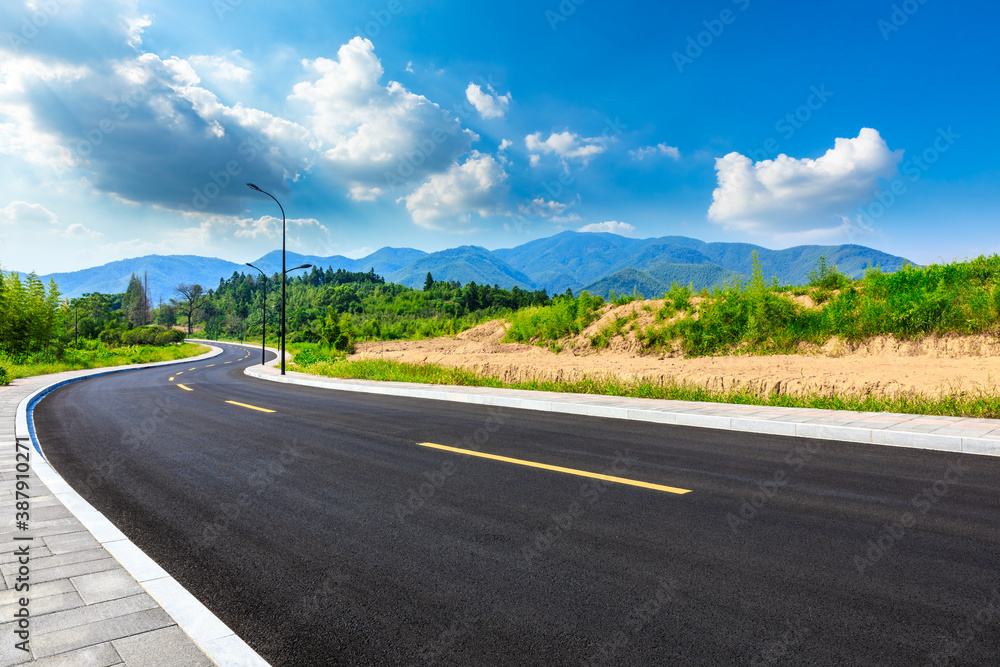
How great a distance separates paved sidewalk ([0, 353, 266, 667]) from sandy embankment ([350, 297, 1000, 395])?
445 inches

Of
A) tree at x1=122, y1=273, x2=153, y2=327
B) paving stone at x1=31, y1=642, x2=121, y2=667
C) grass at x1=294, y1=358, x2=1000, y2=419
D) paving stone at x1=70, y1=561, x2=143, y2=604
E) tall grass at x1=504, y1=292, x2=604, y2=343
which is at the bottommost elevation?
paving stone at x1=70, y1=561, x2=143, y2=604

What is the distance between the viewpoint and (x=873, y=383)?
34.1 feet

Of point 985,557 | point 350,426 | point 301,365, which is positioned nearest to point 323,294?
point 301,365

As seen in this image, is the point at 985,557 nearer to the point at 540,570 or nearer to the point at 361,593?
the point at 540,570

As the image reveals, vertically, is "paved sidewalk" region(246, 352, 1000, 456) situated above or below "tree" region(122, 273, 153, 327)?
below

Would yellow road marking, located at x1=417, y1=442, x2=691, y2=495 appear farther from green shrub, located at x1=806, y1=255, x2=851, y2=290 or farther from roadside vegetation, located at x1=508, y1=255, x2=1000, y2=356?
green shrub, located at x1=806, y1=255, x2=851, y2=290

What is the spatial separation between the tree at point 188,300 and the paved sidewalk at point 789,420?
453 feet

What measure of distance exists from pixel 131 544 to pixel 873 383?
1233 centimetres

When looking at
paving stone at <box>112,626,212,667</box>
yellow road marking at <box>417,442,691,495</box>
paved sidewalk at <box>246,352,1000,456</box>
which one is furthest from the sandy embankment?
paving stone at <box>112,626,212,667</box>

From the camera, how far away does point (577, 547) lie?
3.70 metres

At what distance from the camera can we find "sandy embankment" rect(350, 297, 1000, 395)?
34.0 ft

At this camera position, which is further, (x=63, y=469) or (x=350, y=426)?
(x=350, y=426)
